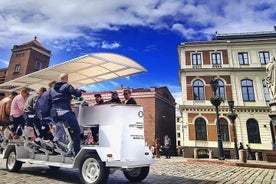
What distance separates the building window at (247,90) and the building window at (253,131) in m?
2.70

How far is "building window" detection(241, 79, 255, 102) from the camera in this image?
25856 millimetres

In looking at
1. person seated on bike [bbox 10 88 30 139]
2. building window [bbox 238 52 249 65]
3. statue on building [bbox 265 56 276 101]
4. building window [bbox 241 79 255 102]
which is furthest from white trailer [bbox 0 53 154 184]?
building window [bbox 238 52 249 65]

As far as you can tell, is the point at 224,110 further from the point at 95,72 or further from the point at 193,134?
the point at 95,72

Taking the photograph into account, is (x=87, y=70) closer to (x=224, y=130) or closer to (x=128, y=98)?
(x=128, y=98)

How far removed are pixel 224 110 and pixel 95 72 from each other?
21665 millimetres

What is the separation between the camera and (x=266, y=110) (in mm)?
24875

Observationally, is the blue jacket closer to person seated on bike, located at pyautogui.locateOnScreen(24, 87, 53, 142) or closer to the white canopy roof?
the white canopy roof

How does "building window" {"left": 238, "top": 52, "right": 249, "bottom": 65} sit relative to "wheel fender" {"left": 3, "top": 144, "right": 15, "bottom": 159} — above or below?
above

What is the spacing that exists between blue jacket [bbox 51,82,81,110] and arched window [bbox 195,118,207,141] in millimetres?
21862

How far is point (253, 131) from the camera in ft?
81.1

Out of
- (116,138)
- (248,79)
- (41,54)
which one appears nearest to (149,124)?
(248,79)

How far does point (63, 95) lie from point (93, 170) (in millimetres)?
2082

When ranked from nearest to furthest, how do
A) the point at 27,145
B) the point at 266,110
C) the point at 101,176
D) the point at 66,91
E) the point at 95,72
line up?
the point at 101,176
the point at 66,91
the point at 27,145
the point at 95,72
the point at 266,110

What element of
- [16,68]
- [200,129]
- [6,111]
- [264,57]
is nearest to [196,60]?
[264,57]
